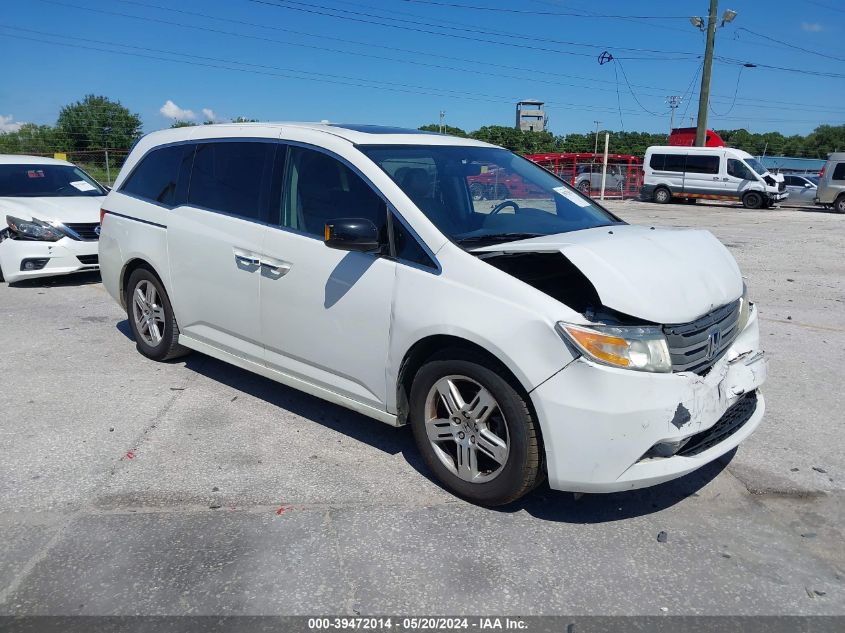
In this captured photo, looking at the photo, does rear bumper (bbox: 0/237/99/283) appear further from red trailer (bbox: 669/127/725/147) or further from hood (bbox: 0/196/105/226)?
red trailer (bbox: 669/127/725/147)

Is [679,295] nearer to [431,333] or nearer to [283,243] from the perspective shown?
[431,333]

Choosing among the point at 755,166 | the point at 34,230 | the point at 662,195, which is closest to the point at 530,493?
the point at 34,230

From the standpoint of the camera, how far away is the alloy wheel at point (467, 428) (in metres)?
3.27

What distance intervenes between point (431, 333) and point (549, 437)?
0.74 metres

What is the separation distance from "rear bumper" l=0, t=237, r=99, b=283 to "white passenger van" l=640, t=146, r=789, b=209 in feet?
81.6

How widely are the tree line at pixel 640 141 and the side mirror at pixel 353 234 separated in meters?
36.2

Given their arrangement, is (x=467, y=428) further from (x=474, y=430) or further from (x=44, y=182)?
(x=44, y=182)

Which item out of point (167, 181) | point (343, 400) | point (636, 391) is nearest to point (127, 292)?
point (167, 181)

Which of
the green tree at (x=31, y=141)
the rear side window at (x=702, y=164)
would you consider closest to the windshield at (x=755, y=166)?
the rear side window at (x=702, y=164)

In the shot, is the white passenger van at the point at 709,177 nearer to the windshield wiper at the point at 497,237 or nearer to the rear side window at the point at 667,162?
the rear side window at the point at 667,162

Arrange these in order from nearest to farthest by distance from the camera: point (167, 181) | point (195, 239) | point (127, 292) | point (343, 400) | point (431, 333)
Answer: point (431, 333) < point (343, 400) < point (195, 239) < point (167, 181) < point (127, 292)

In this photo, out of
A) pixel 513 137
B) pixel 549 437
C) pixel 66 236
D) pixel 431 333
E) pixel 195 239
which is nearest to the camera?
pixel 549 437

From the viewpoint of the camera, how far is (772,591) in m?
2.83

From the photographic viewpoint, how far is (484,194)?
4195mm
